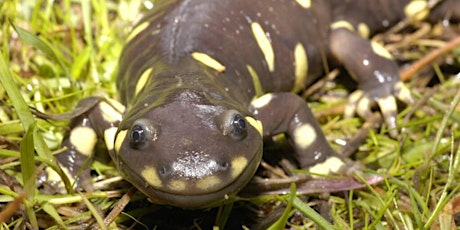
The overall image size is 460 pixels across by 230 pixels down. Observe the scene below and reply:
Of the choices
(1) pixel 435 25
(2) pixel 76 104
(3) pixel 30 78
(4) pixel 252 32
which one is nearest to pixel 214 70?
(4) pixel 252 32

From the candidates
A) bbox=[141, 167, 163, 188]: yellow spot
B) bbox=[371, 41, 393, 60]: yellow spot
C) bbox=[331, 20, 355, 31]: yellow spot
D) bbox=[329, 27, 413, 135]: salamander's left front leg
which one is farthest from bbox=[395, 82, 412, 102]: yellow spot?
bbox=[141, 167, 163, 188]: yellow spot

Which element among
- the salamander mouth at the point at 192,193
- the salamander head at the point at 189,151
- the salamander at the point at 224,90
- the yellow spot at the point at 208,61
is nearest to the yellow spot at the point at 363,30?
the salamander at the point at 224,90

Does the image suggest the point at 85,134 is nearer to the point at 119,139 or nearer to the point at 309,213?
the point at 119,139

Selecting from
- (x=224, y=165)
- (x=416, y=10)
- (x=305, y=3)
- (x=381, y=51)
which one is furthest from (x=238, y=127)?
(x=416, y=10)

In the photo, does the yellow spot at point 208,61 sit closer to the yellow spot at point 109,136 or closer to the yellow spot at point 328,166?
the yellow spot at point 109,136

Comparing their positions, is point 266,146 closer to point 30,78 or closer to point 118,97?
point 118,97
